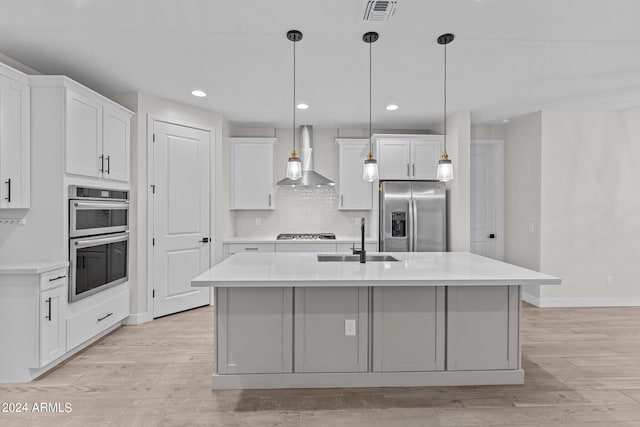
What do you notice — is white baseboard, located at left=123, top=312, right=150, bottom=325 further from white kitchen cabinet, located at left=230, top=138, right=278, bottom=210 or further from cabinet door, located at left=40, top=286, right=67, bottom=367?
white kitchen cabinet, located at left=230, top=138, right=278, bottom=210

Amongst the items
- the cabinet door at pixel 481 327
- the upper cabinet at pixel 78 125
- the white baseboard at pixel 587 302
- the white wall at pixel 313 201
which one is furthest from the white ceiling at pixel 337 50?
the white baseboard at pixel 587 302

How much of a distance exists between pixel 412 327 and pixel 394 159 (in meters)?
2.81

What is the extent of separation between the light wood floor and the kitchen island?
0.31ft

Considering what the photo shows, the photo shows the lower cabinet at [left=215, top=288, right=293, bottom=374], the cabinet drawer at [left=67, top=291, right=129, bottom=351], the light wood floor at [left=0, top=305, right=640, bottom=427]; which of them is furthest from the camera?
the cabinet drawer at [left=67, top=291, right=129, bottom=351]

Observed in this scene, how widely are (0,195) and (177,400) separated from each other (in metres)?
1.90

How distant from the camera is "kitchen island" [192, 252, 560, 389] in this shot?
2.50m

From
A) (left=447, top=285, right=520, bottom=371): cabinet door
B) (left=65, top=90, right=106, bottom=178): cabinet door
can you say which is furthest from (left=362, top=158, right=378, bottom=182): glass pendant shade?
(left=65, top=90, right=106, bottom=178): cabinet door

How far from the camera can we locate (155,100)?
13.3 ft

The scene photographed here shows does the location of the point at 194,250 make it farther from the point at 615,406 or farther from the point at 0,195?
the point at 615,406

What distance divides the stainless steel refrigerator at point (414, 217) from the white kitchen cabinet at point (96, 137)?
2978 millimetres

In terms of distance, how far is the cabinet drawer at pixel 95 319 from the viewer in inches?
116

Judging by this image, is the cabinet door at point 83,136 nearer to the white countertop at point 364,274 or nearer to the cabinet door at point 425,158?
the white countertop at point 364,274

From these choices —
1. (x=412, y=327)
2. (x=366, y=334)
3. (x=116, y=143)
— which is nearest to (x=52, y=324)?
(x=116, y=143)

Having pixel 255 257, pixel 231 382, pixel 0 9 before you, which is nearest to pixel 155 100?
pixel 0 9
